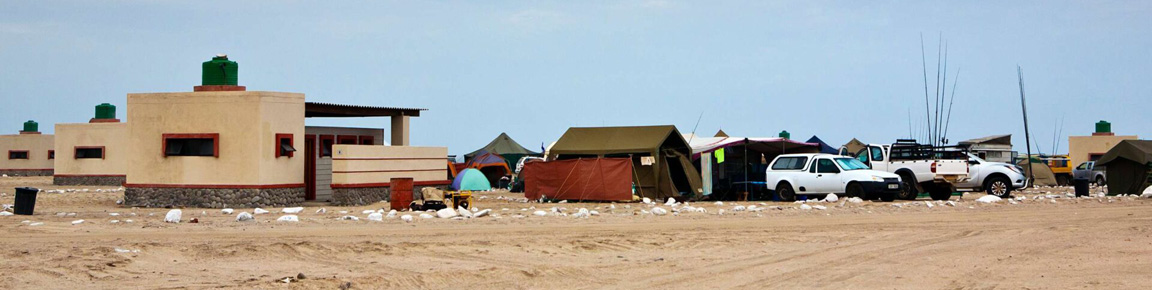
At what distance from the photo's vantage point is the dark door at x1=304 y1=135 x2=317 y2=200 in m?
29.0

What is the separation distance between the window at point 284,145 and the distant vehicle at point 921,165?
1509cm

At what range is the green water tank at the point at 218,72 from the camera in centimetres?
2795

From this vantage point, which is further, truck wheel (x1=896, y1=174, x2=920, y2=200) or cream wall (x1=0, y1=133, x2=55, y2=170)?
cream wall (x1=0, y1=133, x2=55, y2=170)

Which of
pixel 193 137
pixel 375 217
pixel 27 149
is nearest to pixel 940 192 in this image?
pixel 375 217

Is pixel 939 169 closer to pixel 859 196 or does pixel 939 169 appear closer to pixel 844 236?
pixel 859 196

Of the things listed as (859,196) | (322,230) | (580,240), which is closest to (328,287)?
(580,240)

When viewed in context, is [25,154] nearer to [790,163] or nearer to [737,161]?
[737,161]

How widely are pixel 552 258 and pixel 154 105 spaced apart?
17.0 metres

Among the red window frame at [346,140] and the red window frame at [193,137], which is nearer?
the red window frame at [193,137]

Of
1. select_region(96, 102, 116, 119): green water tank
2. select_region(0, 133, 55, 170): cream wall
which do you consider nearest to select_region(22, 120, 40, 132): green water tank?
select_region(0, 133, 55, 170): cream wall

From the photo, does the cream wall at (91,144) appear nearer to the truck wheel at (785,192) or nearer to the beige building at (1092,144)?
the truck wheel at (785,192)

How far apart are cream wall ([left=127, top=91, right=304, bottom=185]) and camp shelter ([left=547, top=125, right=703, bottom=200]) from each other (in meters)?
6.75

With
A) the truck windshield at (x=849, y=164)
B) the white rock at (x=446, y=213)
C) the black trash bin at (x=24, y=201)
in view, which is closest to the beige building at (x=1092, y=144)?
the truck windshield at (x=849, y=164)

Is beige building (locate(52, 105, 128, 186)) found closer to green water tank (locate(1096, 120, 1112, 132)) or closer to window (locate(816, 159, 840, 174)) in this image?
window (locate(816, 159, 840, 174))
